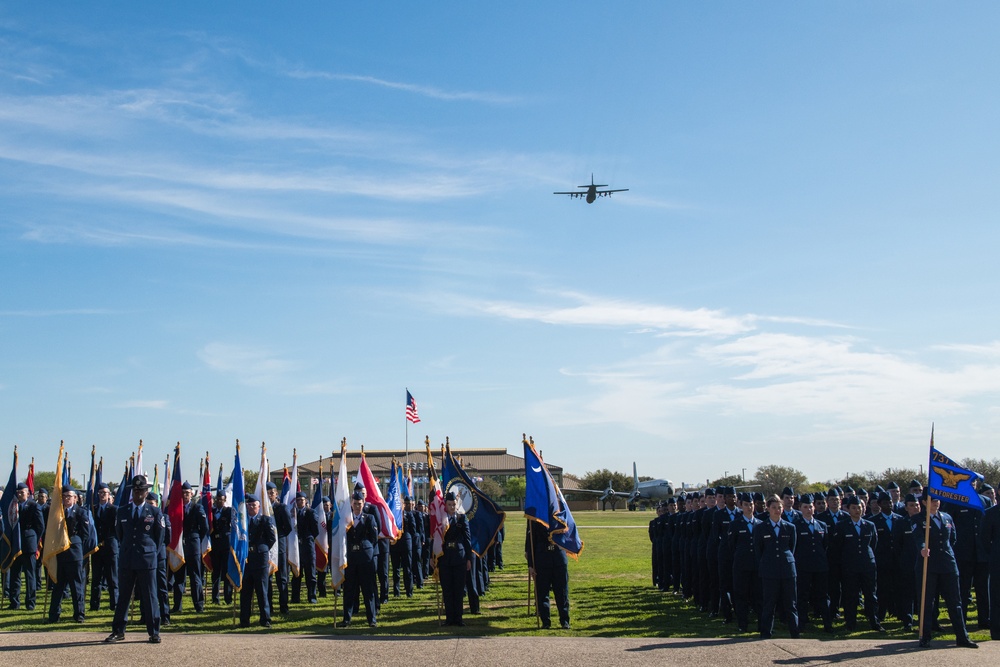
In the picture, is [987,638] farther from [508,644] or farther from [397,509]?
[397,509]

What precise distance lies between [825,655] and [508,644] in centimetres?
372

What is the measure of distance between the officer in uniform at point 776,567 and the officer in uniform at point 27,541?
1271 centimetres

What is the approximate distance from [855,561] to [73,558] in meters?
12.1

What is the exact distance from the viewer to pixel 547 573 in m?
13.1

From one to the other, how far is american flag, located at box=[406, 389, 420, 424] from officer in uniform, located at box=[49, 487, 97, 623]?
2538 centimetres

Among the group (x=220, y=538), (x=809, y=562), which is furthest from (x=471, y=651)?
(x=220, y=538)

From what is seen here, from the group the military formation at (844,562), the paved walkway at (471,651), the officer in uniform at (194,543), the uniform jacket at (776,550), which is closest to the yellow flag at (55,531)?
the officer in uniform at (194,543)

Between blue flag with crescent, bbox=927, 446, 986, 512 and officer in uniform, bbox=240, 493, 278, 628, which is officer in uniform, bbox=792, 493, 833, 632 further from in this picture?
officer in uniform, bbox=240, 493, 278, 628

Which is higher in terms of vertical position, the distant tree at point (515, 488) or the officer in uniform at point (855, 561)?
the officer in uniform at point (855, 561)

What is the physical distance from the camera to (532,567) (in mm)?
13570

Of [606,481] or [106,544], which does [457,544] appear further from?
[606,481]

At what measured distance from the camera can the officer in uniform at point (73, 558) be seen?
14008 mm

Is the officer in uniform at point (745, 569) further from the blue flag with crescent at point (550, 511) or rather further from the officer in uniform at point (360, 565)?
the officer in uniform at point (360, 565)

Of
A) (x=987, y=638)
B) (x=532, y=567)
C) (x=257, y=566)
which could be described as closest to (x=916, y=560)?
(x=987, y=638)
